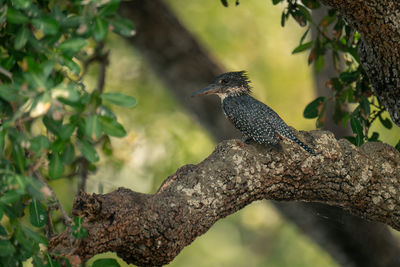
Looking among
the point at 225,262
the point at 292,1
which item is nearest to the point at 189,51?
the point at 292,1

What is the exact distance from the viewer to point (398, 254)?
5.54 metres

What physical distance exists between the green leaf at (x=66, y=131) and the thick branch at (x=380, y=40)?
163 cm

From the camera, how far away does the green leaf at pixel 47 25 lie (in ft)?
7.22

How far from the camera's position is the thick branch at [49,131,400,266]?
9.30 feet

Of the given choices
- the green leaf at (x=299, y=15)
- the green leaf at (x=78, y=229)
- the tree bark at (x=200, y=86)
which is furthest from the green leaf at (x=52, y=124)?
the tree bark at (x=200, y=86)

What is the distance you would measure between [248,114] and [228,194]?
0.73m

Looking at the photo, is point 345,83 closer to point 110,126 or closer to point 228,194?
point 228,194

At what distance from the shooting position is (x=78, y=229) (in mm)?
2551

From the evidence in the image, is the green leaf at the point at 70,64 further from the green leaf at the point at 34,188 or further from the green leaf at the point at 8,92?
the green leaf at the point at 34,188

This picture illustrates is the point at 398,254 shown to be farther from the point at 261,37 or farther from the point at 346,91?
the point at 261,37

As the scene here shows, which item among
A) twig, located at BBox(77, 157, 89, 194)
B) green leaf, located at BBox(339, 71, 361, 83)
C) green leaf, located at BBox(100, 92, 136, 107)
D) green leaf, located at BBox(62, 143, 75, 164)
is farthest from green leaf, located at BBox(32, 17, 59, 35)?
twig, located at BBox(77, 157, 89, 194)

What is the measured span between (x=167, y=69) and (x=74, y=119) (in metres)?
3.93

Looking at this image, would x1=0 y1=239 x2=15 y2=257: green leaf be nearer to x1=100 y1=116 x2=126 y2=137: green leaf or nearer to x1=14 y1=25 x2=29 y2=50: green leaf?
x1=100 y1=116 x2=126 y2=137: green leaf

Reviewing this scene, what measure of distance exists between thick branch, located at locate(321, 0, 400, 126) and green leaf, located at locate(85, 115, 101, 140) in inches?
63.6
